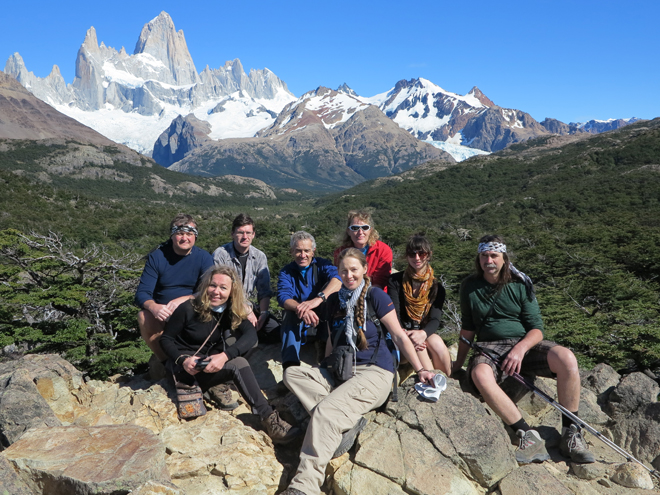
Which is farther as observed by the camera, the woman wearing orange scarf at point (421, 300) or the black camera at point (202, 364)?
the woman wearing orange scarf at point (421, 300)

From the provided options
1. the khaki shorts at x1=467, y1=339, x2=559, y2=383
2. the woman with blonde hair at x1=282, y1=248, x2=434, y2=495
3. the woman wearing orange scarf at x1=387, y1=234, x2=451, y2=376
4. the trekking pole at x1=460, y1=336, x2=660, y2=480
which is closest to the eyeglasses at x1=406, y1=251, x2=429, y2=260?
A: the woman wearing orange scarf at x1=387, y1=234, x2=451, y2=376

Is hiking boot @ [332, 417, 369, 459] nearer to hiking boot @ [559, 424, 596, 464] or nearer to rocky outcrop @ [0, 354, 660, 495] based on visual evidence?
rocky outcrop @ [0, 354, 660, 495]

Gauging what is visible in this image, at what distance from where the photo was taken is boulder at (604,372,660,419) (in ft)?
16.8

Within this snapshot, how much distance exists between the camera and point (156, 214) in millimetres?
65938

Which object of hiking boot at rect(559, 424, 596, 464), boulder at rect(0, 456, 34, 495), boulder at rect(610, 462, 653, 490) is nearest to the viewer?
boulder at rect(0, 456, 34, 495)

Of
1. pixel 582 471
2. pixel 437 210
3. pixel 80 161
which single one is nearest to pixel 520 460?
pixel 582 471

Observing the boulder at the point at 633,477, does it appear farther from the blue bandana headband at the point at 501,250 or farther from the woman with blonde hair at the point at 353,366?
the woman with blonde hair at the point at 353,366

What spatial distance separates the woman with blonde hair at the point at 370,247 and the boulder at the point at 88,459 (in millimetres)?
2860

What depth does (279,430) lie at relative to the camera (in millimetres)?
4262

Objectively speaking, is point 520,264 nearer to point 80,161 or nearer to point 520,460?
point 520,460

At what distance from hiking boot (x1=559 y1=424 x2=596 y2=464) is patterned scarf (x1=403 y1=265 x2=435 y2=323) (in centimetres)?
186

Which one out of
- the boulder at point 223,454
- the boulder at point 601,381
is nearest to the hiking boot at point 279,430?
the boulder at point 223,454

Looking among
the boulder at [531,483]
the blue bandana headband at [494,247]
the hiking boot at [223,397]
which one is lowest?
the boulder at [531,483]

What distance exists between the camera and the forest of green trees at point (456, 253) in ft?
27.3
